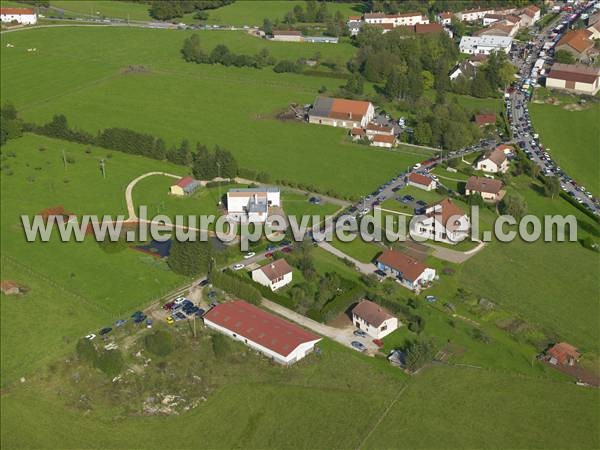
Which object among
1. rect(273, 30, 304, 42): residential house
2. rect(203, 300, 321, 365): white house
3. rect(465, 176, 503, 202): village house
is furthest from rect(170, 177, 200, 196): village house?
rect(273, 30, 304, 42): residential house

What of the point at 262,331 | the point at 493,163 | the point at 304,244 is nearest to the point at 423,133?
the point at 493,163

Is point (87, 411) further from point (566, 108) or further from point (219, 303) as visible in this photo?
point (566, 108)

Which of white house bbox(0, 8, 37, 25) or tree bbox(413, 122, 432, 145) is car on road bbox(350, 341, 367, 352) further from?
white house bbox(0, 8, 37, 25)

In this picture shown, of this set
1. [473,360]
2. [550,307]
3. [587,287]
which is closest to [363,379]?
[473,360]

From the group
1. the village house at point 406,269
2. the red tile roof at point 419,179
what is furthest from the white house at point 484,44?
the village house at point 406,269

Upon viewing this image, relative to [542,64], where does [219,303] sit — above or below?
below

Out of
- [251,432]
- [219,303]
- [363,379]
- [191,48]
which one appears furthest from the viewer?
[191,48]
